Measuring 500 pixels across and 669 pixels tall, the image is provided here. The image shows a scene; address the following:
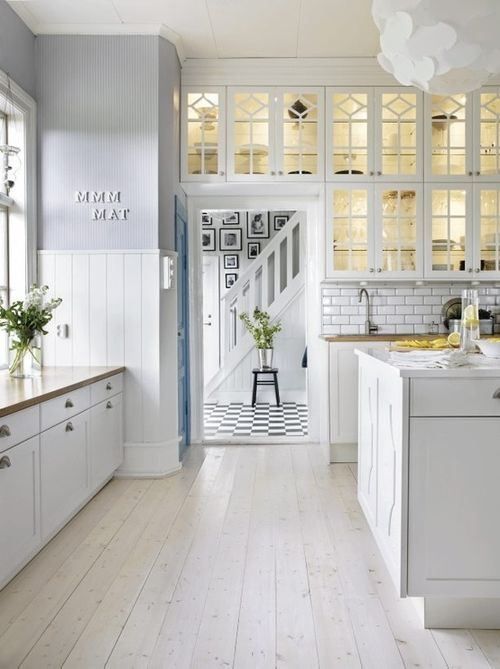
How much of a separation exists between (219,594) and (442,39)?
220 centimetres

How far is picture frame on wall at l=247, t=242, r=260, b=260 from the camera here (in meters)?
8.43

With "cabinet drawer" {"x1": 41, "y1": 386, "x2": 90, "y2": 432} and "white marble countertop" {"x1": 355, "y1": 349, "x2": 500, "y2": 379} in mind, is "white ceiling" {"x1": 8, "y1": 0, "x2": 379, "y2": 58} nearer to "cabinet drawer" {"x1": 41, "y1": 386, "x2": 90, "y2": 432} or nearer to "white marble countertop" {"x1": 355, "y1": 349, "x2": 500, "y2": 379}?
"cabinet drawer" {"x1": 41, "y1": 386, "x2": 90, "y2": 432}

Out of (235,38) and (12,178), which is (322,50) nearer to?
(235,38)

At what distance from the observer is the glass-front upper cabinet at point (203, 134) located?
4715mm

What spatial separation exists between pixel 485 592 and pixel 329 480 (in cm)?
205

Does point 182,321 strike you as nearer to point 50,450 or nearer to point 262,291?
point 50,450

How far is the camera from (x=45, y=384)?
309 centimetres

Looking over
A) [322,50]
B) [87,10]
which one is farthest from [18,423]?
[322,50]

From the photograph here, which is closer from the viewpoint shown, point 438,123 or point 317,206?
point 438,123

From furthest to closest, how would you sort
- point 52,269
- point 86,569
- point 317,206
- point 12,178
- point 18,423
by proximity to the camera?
point 317,206 < point 52,269 < point 12,178 < point 86,569 < point 18,423

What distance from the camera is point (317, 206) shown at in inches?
199

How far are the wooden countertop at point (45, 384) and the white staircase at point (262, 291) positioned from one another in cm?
383

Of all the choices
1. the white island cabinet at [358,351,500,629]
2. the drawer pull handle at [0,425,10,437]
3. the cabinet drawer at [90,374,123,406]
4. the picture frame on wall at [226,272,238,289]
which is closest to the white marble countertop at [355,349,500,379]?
the white island cabinet at [358,351,500,629]

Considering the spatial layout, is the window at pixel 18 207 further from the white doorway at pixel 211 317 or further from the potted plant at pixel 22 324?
the white doorway at pixel 211 317
